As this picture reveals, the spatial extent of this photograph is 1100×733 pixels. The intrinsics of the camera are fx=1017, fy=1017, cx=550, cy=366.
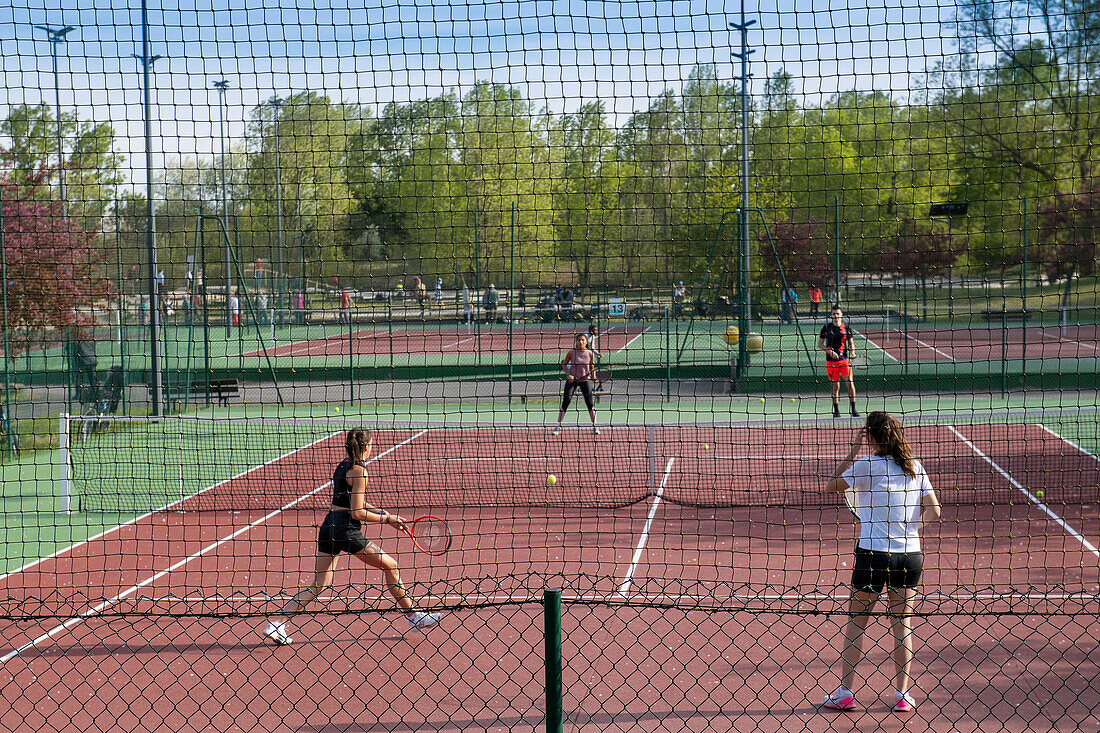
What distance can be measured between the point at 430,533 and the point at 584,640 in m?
1.33

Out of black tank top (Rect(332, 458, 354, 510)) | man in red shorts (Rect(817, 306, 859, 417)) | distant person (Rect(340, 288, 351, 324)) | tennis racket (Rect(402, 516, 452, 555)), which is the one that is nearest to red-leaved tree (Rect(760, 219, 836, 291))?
man in red shorts (Rect(817, 306, 859, 417))

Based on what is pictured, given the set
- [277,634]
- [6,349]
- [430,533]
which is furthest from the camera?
[6,349]

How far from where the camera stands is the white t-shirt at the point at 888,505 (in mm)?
4867

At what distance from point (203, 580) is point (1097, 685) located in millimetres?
5969

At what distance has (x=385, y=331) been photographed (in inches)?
853

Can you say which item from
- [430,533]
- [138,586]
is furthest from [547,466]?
[138,586]

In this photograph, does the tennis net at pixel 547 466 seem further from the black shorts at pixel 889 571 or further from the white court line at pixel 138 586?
the black shorts at pixel 889 571

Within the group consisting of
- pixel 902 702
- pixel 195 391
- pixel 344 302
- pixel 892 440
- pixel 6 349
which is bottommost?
pixel 902 702

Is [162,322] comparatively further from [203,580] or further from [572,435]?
[203,580]

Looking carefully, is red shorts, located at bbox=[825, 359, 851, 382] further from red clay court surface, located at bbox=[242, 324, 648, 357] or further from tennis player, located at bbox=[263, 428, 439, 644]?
tennis player, located at bbox=[263, 428, 439, 644]

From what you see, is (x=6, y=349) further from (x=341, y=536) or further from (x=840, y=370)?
(x=840, y=370)

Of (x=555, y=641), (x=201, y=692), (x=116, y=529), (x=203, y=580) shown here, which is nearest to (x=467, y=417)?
(x=116, y=529)

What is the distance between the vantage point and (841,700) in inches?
199

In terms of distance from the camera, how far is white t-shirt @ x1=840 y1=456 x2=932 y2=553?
4.87m
